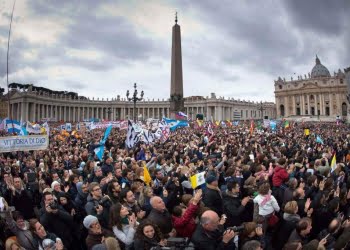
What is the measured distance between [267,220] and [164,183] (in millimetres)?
2574

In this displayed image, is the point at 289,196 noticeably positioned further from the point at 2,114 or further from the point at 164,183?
the point at 2,114

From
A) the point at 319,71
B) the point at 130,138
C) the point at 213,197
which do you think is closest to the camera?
the point at 213,197

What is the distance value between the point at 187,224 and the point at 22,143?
22.6 feet

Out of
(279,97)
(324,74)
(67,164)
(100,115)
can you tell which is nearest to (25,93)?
(100,115)

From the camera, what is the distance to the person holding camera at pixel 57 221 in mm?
4820

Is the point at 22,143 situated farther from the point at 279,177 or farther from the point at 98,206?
the point at 279,177

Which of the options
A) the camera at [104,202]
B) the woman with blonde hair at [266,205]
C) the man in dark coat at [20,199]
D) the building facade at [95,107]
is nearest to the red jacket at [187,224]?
the woman with blonde hair at [266,205]

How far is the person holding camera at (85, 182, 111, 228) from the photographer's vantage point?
16.4 feet

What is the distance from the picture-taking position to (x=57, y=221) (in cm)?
486

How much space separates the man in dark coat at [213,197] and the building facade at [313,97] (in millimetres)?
97910

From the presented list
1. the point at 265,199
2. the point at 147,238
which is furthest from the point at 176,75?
the point at 147,238

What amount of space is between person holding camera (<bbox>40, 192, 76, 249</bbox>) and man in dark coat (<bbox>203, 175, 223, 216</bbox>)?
214 cm

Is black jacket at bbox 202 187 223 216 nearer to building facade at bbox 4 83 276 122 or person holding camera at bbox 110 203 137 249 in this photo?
person holding camera at bbox 110 203 137 249

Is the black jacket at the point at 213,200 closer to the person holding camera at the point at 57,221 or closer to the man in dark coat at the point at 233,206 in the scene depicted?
the man in dark coat at the point at 233,206
